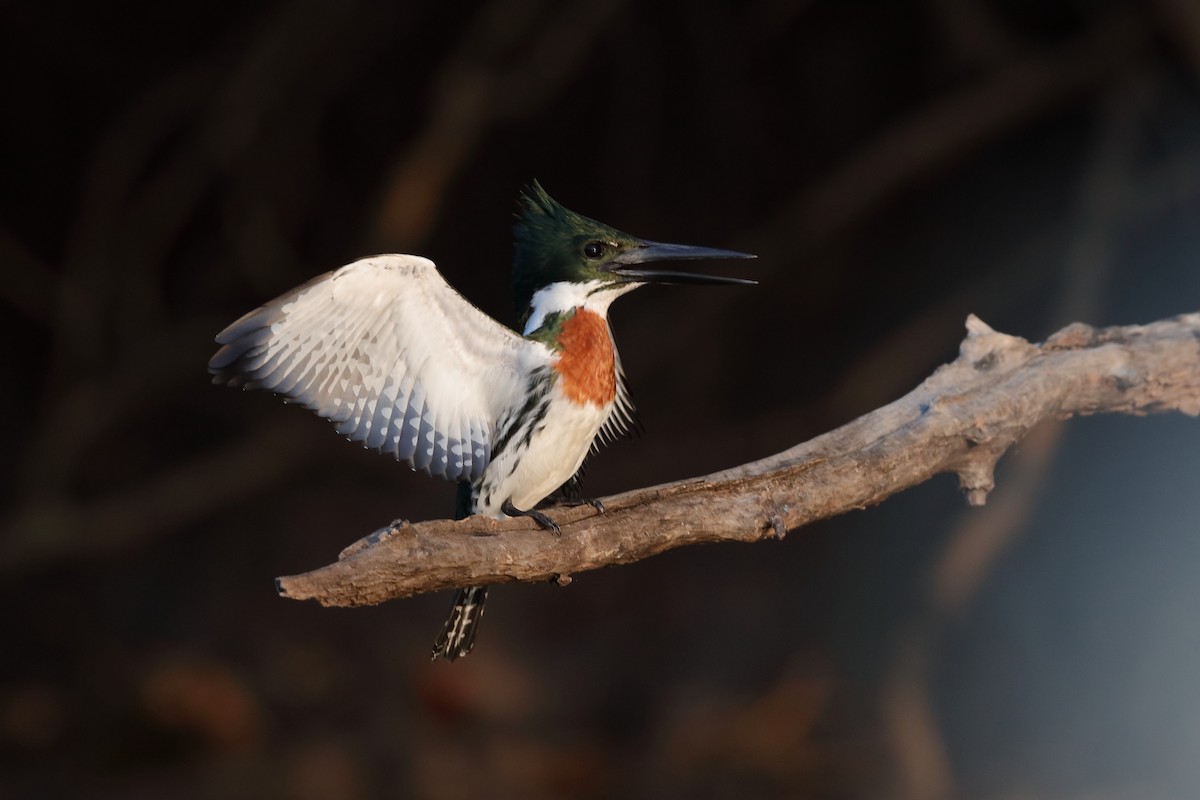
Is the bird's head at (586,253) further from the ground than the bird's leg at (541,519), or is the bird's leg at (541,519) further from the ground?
the bird's head at (586,253)

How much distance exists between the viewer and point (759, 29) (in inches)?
115

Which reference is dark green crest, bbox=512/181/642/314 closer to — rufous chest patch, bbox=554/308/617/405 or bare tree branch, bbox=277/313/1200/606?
rufous chest patch, bbox=554/308/617/405

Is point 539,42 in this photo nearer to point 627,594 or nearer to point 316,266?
point 316,266

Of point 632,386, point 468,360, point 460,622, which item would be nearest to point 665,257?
point 468,360

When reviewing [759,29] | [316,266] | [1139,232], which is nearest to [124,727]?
[316,266]

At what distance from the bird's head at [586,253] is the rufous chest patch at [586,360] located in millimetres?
41

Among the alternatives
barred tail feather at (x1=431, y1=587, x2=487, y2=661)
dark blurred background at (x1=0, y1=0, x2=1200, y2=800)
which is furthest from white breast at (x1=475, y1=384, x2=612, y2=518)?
dark blurred background at (x1=0, y1=0, x2=1200, y2=800)

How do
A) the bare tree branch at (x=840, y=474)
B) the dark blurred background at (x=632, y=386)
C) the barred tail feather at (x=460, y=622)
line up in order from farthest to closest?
the dark blurred background at (x=632, y=386) < the barred tail feather at (x=460, y=622) < the bare tree branch at (x=840, y=474)

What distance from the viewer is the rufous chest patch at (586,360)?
4.01 feet

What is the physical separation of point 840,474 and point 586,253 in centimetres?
34

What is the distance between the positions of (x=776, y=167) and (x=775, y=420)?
62 cm

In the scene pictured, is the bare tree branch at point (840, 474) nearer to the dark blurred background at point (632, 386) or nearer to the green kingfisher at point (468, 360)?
the green kingfisher at point (468, 360)

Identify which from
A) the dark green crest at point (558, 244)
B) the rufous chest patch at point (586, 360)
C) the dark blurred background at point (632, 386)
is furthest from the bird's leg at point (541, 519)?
the dark blurred background at point (632, 386)

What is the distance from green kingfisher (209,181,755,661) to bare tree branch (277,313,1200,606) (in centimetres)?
7
